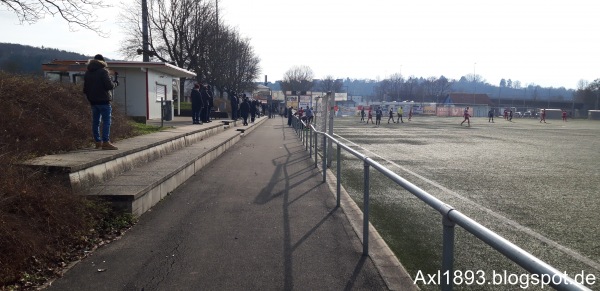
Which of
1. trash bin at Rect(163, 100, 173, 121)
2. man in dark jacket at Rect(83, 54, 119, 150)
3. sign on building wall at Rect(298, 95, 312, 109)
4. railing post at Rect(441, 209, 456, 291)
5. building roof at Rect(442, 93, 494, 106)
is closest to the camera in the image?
railing post at Rect(441, 209, 456, 291)

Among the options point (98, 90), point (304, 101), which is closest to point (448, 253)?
point (98, 90)

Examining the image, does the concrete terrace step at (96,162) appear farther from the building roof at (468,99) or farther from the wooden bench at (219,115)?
the building roof at (468,99)

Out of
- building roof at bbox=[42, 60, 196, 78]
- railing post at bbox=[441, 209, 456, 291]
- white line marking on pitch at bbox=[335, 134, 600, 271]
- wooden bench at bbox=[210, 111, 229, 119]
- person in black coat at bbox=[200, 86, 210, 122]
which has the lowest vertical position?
white line marking on pitch at bbox=[335, 134, 600, 271]

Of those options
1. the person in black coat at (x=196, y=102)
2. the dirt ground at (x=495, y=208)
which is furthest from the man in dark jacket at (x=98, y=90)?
the person in black coat at (x=196, y=102)

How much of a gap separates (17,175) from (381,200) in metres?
5.19

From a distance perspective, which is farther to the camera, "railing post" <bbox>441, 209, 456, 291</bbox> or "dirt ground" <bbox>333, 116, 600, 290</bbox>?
"dirt ground" <bbox>333, 116, 600, 290</bbox>

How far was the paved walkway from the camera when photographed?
414 centimetres

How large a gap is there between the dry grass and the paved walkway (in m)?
0.27

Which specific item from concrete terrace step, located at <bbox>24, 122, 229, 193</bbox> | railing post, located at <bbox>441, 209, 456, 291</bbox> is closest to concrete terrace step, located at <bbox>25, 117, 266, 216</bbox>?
concrete terrace step, located at <bbox>24, 122, 229, 193</bbox>

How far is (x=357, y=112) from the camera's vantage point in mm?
82625

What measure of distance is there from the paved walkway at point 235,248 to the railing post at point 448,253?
4.46ft

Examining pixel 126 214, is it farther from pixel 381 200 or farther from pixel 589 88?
pixel 589 88

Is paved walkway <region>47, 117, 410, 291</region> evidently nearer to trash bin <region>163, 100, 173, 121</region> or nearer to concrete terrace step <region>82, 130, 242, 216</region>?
concrete terrace step <region>82, 130, 242, 216</region>

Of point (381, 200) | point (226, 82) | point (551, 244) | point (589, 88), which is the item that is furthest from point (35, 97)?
point (589, 88)
